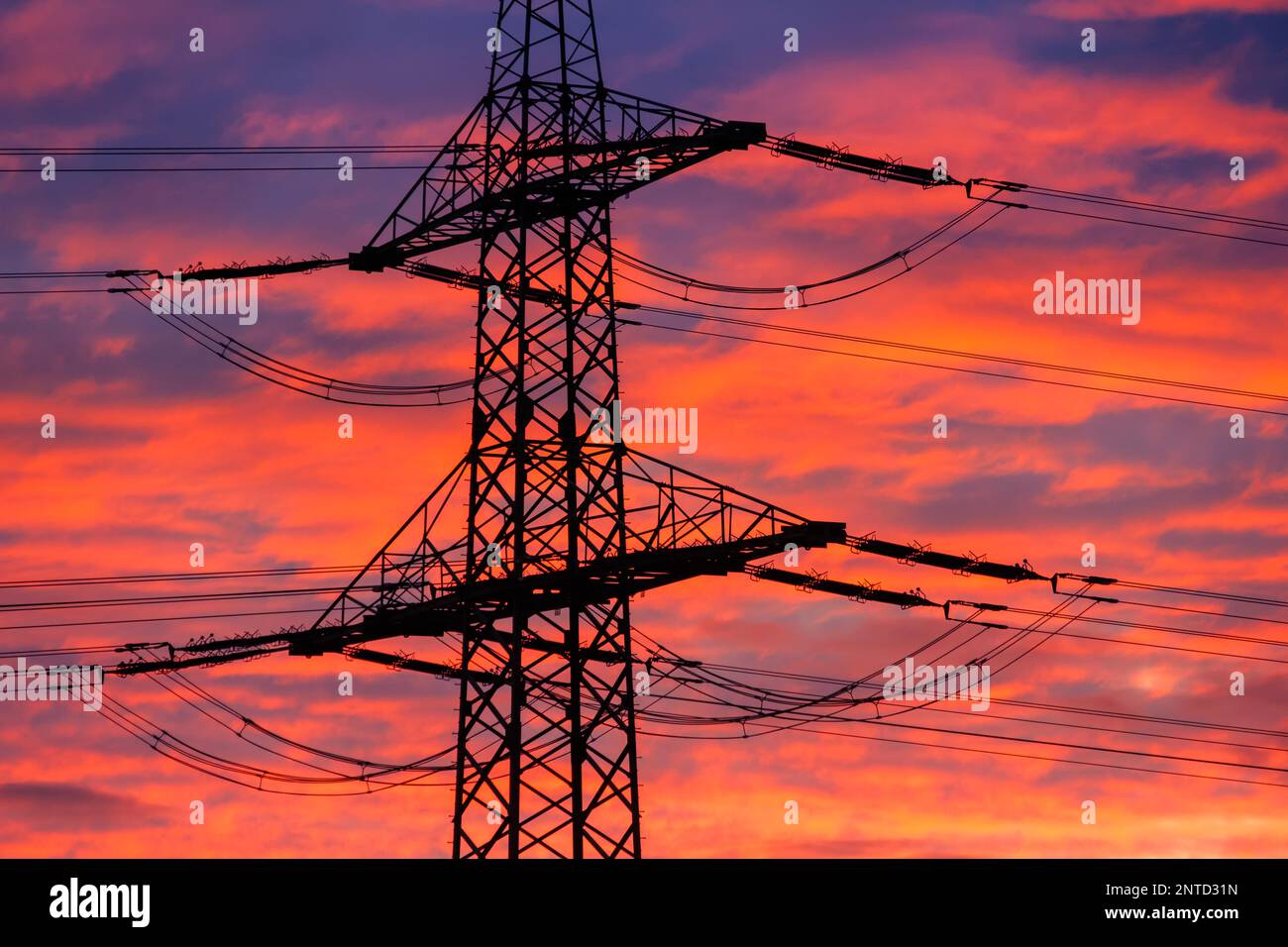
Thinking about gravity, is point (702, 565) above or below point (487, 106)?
below
